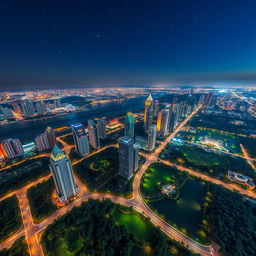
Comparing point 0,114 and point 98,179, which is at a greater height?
point 0,114

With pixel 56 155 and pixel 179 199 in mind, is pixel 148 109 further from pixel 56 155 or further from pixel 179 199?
pixel 56 155

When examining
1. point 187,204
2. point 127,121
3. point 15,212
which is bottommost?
point 187,204

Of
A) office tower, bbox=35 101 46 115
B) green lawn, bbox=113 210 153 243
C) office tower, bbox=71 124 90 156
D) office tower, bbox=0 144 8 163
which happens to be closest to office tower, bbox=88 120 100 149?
office tower, bbox=71 124 90 156

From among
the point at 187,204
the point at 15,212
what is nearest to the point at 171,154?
the point at 187,204

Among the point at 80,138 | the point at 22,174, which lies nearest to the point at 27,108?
the point at 22,174

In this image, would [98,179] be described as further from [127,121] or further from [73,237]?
[127,121]

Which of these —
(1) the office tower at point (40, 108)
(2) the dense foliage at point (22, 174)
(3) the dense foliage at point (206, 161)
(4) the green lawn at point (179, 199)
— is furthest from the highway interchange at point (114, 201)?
(1) the office tower at point (40, 108)

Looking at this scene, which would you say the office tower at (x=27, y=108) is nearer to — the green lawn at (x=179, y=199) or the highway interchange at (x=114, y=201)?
the highway interchange at (x=114, y=201)

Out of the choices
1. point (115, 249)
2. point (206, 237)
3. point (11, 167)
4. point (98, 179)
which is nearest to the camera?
point (115, 249)
